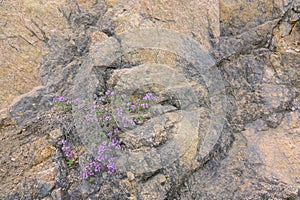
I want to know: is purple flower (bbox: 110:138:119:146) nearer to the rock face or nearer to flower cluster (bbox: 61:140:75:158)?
the rock face

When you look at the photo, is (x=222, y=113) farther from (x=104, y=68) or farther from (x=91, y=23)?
(x=91, y=23)

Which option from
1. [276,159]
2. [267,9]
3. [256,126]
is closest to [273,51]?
[267,9]

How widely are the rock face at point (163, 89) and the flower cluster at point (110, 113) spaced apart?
105 mm

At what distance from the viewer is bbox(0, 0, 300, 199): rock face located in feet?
9.27

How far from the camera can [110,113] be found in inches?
128

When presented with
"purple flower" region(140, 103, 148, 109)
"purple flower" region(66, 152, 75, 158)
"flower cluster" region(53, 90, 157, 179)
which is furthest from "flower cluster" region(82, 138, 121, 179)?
"purple flower" region(140, 103, 148, 109)

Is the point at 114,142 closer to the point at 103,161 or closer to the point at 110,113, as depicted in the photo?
the point at 103,161

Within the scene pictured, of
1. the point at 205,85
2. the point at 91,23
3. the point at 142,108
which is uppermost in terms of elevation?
the point at 91,23

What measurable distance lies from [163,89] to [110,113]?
764 millimetres

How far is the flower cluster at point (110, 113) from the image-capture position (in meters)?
2.98

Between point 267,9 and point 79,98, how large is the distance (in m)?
2.84

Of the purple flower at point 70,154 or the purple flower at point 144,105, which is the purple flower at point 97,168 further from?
the purple flower at point 144,105

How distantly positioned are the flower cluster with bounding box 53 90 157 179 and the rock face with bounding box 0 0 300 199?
105 mm

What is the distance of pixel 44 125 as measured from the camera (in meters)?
3.25
